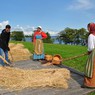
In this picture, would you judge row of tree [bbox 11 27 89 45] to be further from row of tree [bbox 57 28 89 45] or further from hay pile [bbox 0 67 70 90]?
hay pile [bbox 0 67 70 90]

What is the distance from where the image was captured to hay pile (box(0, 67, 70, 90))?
8.38m

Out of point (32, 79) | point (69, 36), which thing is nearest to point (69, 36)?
point (69, 36)

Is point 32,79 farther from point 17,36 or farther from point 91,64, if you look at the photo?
point 17,36

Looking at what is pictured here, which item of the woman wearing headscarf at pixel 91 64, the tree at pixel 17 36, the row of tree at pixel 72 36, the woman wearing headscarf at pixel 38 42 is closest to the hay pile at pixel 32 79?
the woman wearing headscarf at pixel 91 64

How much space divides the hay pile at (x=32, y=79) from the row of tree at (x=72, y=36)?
35.3 meters

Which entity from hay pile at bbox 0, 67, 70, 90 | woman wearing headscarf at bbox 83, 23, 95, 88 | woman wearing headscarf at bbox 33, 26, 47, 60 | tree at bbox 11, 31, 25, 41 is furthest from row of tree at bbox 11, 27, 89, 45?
woman wearing headscarf at bbox 83, 23, 95, 88

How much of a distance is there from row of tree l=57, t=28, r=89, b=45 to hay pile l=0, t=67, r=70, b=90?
35268 millimetres

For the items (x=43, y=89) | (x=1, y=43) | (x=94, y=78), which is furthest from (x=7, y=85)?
(x=1, y=43)

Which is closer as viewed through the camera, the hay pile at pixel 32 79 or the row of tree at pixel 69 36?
the hay pile at pixel 32 79

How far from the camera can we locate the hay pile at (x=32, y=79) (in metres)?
8.38

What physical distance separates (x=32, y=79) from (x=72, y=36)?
127ft

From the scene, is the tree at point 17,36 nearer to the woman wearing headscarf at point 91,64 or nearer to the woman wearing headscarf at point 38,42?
the woman wearing headscarf at point 38,42

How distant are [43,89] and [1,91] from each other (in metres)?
1.08

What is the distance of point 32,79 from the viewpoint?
886 cm
